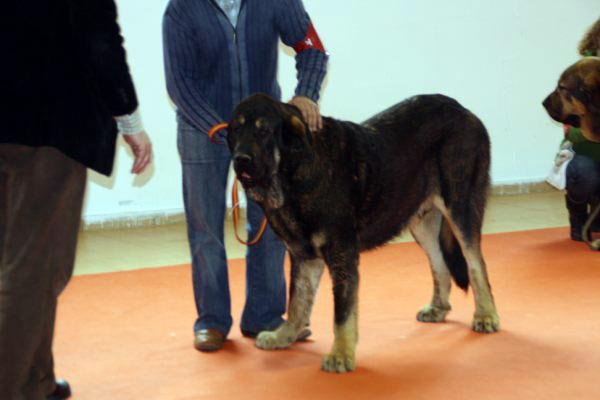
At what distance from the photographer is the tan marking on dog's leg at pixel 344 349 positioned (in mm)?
3258

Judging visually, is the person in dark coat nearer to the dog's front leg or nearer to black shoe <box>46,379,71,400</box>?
black shoe <box>46,379,71,400</box>

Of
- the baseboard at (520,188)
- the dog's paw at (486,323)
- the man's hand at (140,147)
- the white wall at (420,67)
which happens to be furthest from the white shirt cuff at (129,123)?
the baseboard at (520,188)

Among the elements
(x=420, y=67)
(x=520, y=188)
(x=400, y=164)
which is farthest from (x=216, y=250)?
(x=520, y=188)

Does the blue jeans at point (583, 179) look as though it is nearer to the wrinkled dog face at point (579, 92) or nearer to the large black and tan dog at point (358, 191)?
the wrinkled dog face at point (579, 92)

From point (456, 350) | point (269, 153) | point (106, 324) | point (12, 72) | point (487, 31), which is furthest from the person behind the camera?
point (487, 31)

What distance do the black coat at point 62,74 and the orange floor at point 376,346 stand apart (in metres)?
1.20

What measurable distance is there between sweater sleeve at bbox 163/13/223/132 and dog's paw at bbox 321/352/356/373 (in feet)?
3.57

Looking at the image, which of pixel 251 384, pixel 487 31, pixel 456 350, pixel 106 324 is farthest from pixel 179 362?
pixel 487 31

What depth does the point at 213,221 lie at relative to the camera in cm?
379

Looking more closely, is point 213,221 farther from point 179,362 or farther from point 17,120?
point 17,120

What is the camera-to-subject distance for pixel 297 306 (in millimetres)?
3645

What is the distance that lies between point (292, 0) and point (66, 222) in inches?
66.9

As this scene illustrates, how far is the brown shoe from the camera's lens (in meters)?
3.68

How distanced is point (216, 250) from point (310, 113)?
89 centimetres
